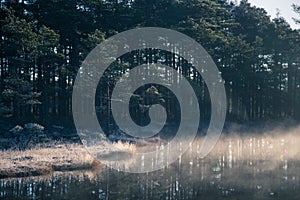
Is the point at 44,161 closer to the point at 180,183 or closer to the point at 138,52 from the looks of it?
the point at 180,183

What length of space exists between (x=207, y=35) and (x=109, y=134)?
17862 millimetres

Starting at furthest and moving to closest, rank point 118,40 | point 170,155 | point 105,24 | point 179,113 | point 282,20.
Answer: point 282,20 → point 179,113 → point 105,24 → point 118,40 → point 170,155

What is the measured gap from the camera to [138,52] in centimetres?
4488

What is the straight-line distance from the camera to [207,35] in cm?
4456

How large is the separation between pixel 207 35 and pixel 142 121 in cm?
1326

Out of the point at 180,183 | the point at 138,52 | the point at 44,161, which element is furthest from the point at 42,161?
the point at 138,52

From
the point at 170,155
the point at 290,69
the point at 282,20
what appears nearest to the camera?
the point at 170,155

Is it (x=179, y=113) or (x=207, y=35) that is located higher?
(x=207, y=35)

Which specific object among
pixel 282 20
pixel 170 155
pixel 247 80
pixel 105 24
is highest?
pixel 282 20

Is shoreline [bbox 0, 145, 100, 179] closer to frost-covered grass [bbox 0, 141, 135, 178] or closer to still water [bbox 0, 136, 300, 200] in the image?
frost-covered grass [bbox 0, 141, 135, 178]

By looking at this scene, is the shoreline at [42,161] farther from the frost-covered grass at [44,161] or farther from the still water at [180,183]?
the still water at [180,183]

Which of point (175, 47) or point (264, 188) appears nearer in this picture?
point (264, 188)

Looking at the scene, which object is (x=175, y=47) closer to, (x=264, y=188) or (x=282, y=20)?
(x=282, y=20)

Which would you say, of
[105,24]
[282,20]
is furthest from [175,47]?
[282,20]
